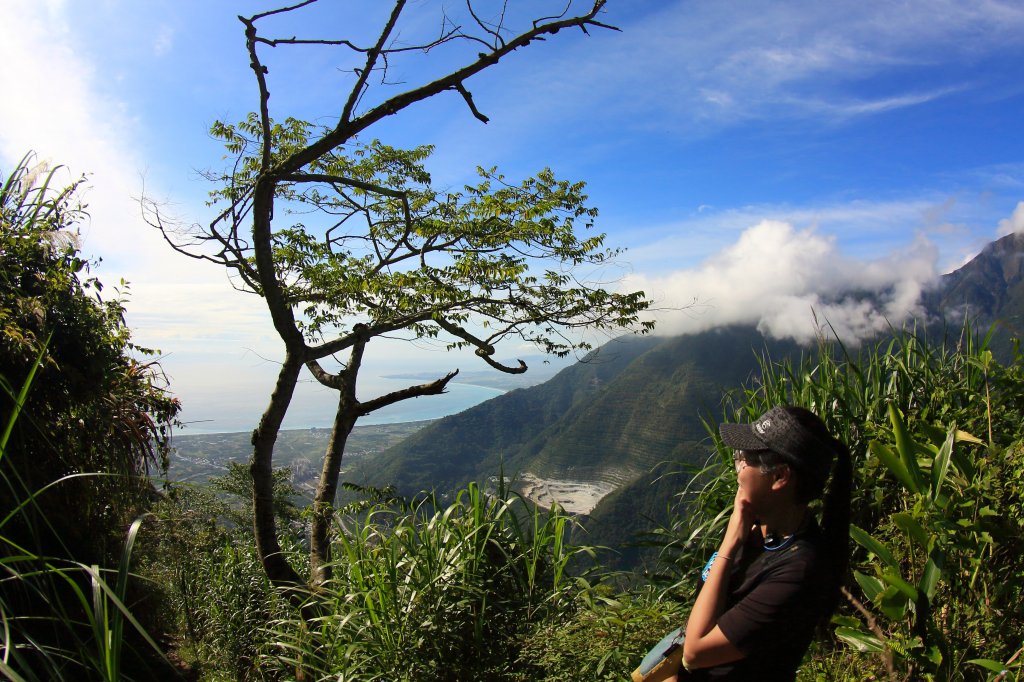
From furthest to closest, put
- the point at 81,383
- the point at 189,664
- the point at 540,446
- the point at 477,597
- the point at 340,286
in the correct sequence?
the point at 540,446
the point at 340,286
the point at 189,664
the point at 81,383
the point at 477,597

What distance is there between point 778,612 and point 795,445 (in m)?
0.36

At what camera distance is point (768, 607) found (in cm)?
129

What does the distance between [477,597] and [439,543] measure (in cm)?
30

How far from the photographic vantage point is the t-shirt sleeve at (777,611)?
1286mm

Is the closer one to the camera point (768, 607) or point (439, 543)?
point (768, 607)

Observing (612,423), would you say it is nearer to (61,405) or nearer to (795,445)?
(61,405)

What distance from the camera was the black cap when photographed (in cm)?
135

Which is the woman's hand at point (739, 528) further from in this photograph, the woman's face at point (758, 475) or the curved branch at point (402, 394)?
the curved branch at point (402, 394)

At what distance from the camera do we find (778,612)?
1284mm

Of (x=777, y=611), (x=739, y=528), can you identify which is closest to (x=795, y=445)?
(x=739, y=528)

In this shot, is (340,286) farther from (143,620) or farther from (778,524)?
(778,524)

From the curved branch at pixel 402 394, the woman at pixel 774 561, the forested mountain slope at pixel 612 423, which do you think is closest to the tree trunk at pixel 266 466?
the curved branch at pixel 402 394

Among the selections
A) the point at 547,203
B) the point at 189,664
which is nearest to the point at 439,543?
the point at 189,664

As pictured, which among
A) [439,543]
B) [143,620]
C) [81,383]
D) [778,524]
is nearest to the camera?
[778,524]
